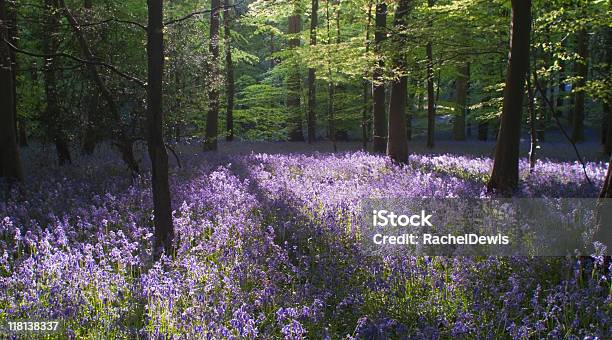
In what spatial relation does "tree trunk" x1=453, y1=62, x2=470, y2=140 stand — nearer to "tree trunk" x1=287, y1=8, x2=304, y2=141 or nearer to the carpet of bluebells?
"tree trunk" x1=287, y1=8, x2=304, y2=141

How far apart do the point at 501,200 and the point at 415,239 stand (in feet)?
7.89

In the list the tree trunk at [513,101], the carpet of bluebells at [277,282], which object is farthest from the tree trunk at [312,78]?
the carpet of bluebells at [277,282]

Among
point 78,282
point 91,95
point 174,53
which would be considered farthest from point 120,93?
point 78,282

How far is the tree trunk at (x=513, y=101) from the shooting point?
29.6 feet

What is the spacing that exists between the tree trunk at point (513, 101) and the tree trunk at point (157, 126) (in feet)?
19.7

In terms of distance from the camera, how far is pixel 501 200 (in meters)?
8.02

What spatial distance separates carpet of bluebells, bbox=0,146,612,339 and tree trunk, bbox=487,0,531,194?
0.54 metres

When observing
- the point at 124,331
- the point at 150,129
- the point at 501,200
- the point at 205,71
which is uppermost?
the point at 205,71

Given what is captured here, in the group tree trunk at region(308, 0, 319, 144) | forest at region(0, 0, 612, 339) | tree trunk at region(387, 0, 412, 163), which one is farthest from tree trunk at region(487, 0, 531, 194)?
tree trunk at region(308, 0, 319, 144)

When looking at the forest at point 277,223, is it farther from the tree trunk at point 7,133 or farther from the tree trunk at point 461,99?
the tree trunk at point 461,99

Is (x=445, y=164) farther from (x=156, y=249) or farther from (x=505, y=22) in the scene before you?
(x=156, y=249)

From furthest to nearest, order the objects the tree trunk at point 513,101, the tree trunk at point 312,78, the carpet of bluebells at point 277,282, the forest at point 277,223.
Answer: the tree trunk at point 312,78
the tree trunk at point 513,101
the forest at point 277,223
the carpet of bluebells at point 277,282

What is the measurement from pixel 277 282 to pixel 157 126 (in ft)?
7.60

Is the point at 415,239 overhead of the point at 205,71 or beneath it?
beneath
